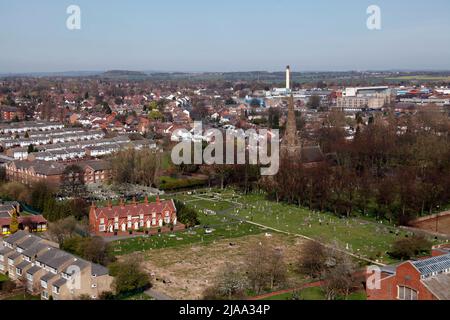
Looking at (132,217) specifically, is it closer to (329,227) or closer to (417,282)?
(329,227)

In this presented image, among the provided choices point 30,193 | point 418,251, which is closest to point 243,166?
point 30,193

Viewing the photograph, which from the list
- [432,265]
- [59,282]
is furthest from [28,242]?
[432,265]

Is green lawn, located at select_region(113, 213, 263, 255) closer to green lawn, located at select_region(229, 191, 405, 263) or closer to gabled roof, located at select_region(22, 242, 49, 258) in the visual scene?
green lawn, located at select_region(229, 191, 405, 263)

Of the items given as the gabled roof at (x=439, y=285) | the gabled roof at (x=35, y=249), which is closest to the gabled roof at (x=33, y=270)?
the gabled roof at (x=35, y=249)

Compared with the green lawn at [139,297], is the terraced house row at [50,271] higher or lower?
higher

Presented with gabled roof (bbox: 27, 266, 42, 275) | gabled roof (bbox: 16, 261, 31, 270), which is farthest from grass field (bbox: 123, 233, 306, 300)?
gabled roof (bbox: 27, 266, 42, 275)

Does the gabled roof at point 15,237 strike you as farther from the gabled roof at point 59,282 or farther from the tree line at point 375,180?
the tree line at point 375,180
